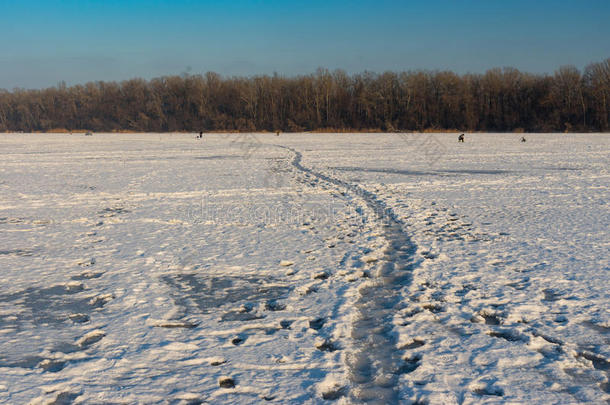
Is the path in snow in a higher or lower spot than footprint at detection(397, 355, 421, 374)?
higher

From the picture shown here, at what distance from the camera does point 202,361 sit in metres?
3.79

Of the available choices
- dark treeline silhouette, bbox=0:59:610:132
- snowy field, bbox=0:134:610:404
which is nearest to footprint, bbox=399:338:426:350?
snowy field, bbox=0:134:610:404

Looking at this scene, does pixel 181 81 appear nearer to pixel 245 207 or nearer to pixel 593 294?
pixel 245 207

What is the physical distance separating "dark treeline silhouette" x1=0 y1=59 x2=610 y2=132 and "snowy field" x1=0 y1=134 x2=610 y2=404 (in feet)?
188

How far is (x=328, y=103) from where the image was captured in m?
73.8

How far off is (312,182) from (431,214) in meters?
5.73

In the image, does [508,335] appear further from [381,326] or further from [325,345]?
[325,345]

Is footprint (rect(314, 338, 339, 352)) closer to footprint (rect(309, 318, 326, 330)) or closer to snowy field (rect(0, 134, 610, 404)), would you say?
snowy field (rect(0, 134, 610, 404))

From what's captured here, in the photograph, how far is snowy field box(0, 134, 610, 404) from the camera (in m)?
3.48

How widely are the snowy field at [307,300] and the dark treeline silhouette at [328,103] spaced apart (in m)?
57.4

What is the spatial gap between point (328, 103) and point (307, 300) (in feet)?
232

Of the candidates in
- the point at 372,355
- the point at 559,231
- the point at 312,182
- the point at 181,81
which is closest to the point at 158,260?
the point at 372,355

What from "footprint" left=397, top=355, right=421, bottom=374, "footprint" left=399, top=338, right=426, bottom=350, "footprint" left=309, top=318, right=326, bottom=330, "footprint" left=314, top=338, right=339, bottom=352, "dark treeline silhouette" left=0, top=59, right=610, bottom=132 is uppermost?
"dark treeline silhouette" left=0, top=59, right=610, bottom=132

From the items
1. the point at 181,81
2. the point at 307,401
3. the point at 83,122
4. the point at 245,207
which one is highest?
the point at 181,81
